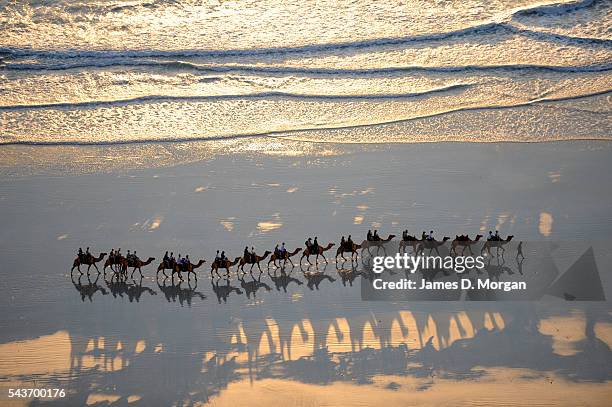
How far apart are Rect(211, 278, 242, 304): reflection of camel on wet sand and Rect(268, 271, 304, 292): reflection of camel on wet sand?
643 millimetres

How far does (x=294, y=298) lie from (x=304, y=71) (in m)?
10.5

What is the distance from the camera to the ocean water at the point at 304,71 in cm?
2081

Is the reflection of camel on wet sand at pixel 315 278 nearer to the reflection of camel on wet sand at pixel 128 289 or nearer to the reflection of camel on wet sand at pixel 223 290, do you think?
the reflection of camel on wet sand at pixel 223 290

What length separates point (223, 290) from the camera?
15.5 m

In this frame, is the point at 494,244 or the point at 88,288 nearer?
the point at 88,288

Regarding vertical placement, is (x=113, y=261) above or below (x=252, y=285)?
above

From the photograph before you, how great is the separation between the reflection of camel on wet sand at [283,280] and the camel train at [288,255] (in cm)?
20

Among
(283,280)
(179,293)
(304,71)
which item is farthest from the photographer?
(304,71)

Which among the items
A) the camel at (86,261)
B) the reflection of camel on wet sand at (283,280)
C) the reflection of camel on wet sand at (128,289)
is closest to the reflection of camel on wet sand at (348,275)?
the reflection of camel on wet sand at (283,280)

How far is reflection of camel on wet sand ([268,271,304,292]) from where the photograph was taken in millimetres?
15531

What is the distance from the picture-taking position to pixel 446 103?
71.6ft

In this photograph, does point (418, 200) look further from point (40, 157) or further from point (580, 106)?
point (40, 157)

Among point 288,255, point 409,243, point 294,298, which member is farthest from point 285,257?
point 409,243

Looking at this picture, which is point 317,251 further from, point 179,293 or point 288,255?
point 179,293
